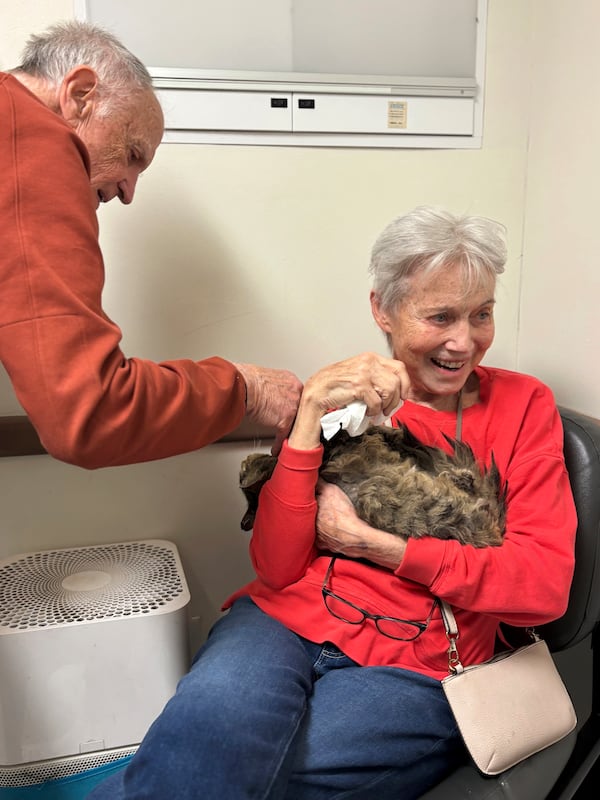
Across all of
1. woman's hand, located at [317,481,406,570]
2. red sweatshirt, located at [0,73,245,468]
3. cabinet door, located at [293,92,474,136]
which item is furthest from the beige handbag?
cabinet door, located at [293,92,474,136]

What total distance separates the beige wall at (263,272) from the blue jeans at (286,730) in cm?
54

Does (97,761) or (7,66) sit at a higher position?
(7,66)

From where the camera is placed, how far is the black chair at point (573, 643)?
116cm

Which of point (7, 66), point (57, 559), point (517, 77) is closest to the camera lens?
point (7, 66)

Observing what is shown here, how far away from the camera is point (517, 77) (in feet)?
5.99

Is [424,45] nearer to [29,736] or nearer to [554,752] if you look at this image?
[554,752]

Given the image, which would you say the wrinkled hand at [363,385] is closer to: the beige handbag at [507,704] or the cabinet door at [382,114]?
the beige handbag at [507,704]

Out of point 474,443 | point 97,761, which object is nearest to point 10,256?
point 474,443

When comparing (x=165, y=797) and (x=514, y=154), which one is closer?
(x=165, y=797)

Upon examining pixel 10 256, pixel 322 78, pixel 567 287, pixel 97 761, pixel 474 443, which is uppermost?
pixel 322 78

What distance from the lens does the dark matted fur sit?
1263 millimetres

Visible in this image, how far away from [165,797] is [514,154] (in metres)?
1.77

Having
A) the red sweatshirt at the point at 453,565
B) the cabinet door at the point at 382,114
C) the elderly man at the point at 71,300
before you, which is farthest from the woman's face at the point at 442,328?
the cabinet door at the point at 382,114

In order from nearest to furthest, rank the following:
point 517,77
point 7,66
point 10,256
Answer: point 10,256 → point 7,66 → point 517,77
